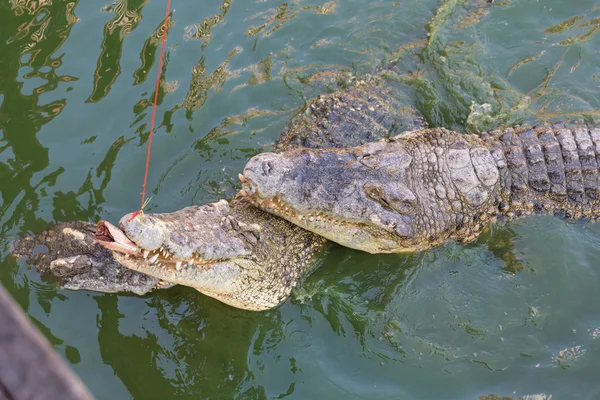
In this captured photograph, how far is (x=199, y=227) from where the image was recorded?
406cm

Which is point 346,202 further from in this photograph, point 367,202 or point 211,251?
point 211,251

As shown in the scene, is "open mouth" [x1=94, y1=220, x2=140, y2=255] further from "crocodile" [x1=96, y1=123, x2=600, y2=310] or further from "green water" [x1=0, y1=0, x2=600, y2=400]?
"green water" [x1=0, y1=0, x2=600, y2=400]

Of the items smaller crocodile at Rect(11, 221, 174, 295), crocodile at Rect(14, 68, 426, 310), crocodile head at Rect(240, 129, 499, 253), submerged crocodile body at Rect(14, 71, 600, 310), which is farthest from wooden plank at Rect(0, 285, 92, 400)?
smaller crocodile at Rect(11, 221, 174, 295)

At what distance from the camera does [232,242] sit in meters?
4.15

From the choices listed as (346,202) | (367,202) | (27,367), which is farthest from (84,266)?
(27,367)

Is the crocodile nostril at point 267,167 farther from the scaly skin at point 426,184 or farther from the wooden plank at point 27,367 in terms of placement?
the wooden plank at point 27,367

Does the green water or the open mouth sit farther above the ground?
the open mouth

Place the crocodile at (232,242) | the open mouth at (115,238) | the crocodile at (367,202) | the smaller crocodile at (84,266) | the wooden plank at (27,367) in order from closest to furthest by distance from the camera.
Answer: the wooden plank at (27,367)
the open mouth at (115,238)
the crocodile at (232,242)
the crocodile at (367,202)
the smaller crocodile at (84,266)

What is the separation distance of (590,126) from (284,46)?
3.68 metres

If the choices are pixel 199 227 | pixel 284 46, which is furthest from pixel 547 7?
pixel 199 227

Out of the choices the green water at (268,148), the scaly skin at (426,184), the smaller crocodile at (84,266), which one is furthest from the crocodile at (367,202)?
the smaller crocodile at (84,266)

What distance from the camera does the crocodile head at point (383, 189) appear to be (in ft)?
14.5

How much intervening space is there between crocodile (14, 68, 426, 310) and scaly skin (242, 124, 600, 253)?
0.29 meters

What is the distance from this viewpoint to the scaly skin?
4.48 metres
